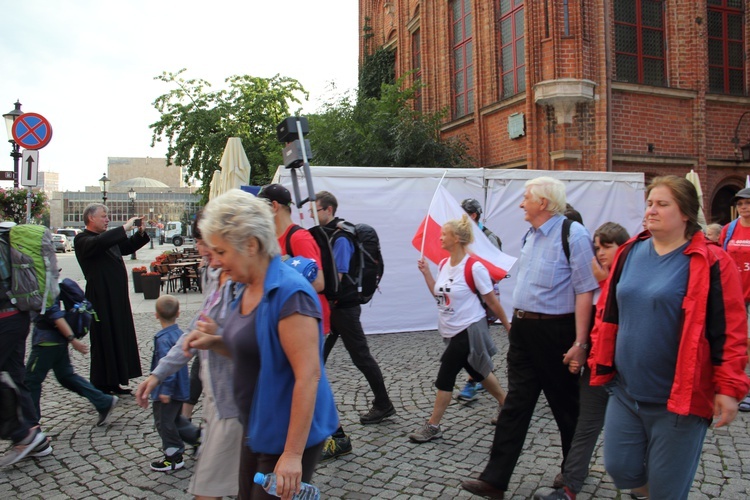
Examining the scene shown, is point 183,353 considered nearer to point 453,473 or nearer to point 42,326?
point 453,473

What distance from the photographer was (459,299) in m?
4.85

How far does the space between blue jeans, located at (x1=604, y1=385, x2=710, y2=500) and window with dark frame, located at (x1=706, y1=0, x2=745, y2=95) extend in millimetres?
13419

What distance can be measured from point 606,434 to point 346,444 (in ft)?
7.11

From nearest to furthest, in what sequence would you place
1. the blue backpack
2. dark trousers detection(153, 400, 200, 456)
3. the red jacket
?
1. the red jacket
2. dark trousers detection(153, 400, 200, 456)
3. the blue backpack

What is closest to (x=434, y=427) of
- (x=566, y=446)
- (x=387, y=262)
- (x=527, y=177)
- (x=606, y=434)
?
(x=566, y=446)

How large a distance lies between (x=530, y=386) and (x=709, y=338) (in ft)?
4.45

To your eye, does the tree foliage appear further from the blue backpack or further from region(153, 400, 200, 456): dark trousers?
region(153, 400, 200, 456): dark trousers

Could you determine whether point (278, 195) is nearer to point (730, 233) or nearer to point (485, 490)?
point (485, 490)

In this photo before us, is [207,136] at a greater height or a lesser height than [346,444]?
greater

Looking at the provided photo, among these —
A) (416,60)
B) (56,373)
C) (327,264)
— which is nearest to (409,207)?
(327,264)

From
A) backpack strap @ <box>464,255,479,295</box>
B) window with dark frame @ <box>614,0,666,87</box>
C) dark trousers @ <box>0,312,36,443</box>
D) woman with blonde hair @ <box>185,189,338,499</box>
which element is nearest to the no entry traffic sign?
dark trousers @ <box>0,312,36,443</box>

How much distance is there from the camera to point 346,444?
4.55m

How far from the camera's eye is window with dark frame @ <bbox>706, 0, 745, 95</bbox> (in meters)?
14.1

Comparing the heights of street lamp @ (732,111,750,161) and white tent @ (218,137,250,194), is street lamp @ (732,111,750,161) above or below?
above
